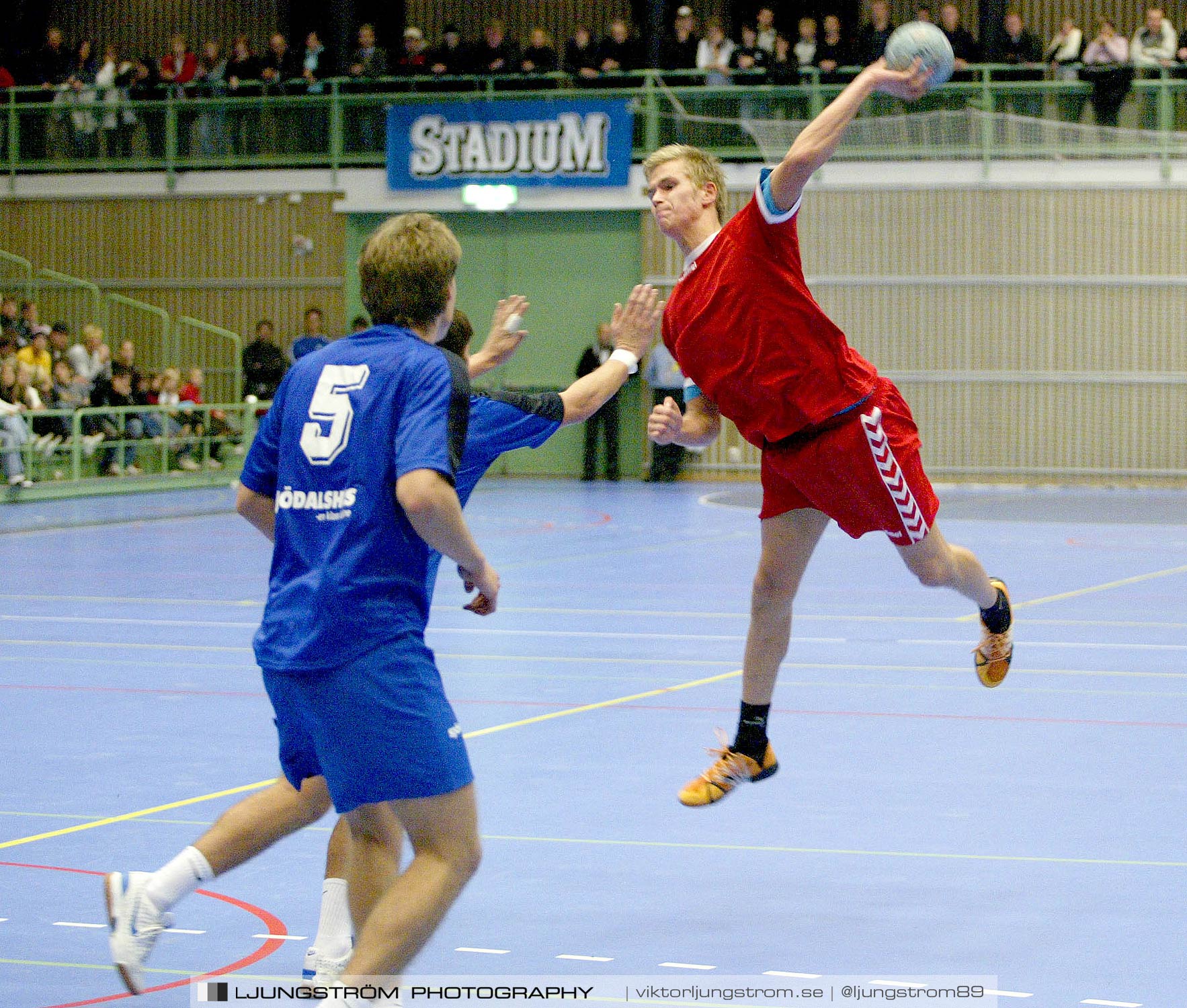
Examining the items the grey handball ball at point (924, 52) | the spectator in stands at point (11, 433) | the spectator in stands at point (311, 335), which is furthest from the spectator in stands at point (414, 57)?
the grey handball ball at point (924, 52)

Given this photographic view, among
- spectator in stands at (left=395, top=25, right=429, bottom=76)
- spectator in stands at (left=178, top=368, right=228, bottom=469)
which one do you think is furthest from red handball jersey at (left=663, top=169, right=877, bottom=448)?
spectator in stands at (left=395, top=25, right=429, bottom=76)

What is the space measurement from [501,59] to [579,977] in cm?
2373

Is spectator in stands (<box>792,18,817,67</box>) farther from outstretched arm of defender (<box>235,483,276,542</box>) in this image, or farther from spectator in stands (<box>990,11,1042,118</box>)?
outstretched arm of defender (<box>235,483,276,542</box>)

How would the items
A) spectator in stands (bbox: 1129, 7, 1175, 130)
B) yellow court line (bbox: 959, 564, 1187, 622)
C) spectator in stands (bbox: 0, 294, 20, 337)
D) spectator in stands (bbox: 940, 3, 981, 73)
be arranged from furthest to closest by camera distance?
spectator in stands (bbox: 940, 3, 981, 73)
spectator in stands (bbox: 1129, 7, 1175, 130)
spectator in stands (bbox: 0, 294, 20, 337)
yellow court line (bbox: 959, 564, 1187, 622)

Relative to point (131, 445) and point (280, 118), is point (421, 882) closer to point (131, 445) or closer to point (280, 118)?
point (131, 445)

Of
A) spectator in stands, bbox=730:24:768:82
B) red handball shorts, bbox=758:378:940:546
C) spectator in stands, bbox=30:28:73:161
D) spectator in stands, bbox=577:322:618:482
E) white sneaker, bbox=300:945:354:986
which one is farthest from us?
spectator in stands, bbox=30:28:73:161

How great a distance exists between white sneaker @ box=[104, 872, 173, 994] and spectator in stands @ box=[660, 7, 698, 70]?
23.5 meters

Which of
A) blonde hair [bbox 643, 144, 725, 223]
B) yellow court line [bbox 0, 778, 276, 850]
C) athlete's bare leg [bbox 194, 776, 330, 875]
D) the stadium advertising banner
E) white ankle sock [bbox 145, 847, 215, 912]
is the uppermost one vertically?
the stadium advertising banner

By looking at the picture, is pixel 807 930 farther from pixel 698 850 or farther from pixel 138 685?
pixel 138 685

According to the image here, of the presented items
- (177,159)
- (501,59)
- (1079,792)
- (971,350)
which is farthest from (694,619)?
(177,159)

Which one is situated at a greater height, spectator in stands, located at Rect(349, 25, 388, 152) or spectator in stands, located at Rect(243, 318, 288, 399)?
spectator in stands, located at Rect(349, 25, 388, 152)

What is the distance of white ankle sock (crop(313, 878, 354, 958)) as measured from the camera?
4781 millimetres

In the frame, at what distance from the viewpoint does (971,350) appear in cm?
2573

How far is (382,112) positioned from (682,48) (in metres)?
4.65
